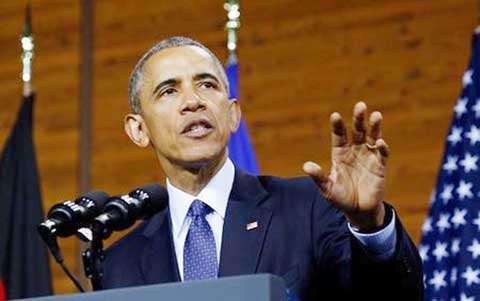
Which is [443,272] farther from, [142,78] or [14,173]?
[14,173]

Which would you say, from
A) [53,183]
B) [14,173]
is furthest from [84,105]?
[14,173]

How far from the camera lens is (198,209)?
9.52 feet

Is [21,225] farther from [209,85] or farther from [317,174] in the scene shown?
[317,174]

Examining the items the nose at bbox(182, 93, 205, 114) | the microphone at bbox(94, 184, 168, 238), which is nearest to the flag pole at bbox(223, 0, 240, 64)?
the nose at bbox(182, 93, 205, 114)

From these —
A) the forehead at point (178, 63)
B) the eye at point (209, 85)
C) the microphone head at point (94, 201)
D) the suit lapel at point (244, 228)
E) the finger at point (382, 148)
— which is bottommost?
the suit lapel at point (244, 228)

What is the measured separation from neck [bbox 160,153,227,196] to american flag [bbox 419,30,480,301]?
4.14ft

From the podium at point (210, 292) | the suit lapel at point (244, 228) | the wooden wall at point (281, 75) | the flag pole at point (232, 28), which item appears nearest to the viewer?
the podium at point (210, 292)

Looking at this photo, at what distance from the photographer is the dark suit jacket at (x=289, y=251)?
2.49m

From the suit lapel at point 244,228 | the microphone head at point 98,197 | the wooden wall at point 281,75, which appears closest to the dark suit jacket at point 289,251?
the suit lapel at point 244,228

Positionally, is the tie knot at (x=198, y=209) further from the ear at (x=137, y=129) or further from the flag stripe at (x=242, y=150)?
the flag stripe at (x=242, y=150)

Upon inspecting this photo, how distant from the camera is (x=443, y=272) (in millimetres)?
3953

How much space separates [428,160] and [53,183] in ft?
6.24

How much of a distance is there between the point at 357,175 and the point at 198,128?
23.8 inches

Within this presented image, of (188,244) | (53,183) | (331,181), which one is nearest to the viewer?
(331,181)
